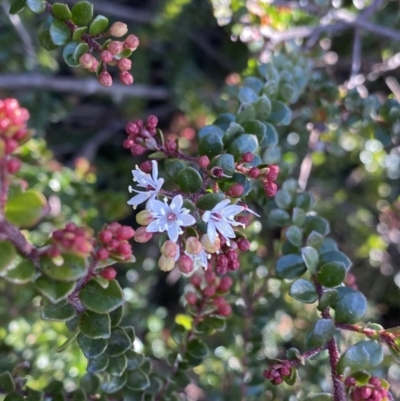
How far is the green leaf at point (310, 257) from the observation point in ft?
4.37

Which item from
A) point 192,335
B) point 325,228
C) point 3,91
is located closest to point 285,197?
point 325,228

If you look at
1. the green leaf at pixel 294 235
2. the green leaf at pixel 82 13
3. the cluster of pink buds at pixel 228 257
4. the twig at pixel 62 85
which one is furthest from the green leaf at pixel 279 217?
the twig at pixel 62 85

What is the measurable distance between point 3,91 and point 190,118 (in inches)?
41.5

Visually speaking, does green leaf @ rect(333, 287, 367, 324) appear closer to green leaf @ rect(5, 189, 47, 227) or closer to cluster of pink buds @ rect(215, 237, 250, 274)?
cluster of pink buds @ rect(215, 237, 250, 274)

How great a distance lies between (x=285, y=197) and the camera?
5.18ft

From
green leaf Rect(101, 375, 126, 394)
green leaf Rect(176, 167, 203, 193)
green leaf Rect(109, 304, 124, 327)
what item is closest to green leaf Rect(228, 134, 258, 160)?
green leaf Rect(176, 167, 203, 193)

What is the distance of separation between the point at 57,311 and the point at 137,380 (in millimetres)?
447

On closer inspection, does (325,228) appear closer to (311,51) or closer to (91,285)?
(91,285)

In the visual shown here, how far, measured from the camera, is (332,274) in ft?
4.20

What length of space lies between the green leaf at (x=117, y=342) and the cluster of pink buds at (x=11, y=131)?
545 mm

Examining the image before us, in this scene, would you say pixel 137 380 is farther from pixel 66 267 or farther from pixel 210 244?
pixel 66 267

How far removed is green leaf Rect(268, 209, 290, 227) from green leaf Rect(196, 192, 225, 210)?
1.64 ft

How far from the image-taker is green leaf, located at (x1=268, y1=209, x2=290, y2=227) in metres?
1.56

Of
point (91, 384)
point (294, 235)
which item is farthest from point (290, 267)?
point (91, 384)
